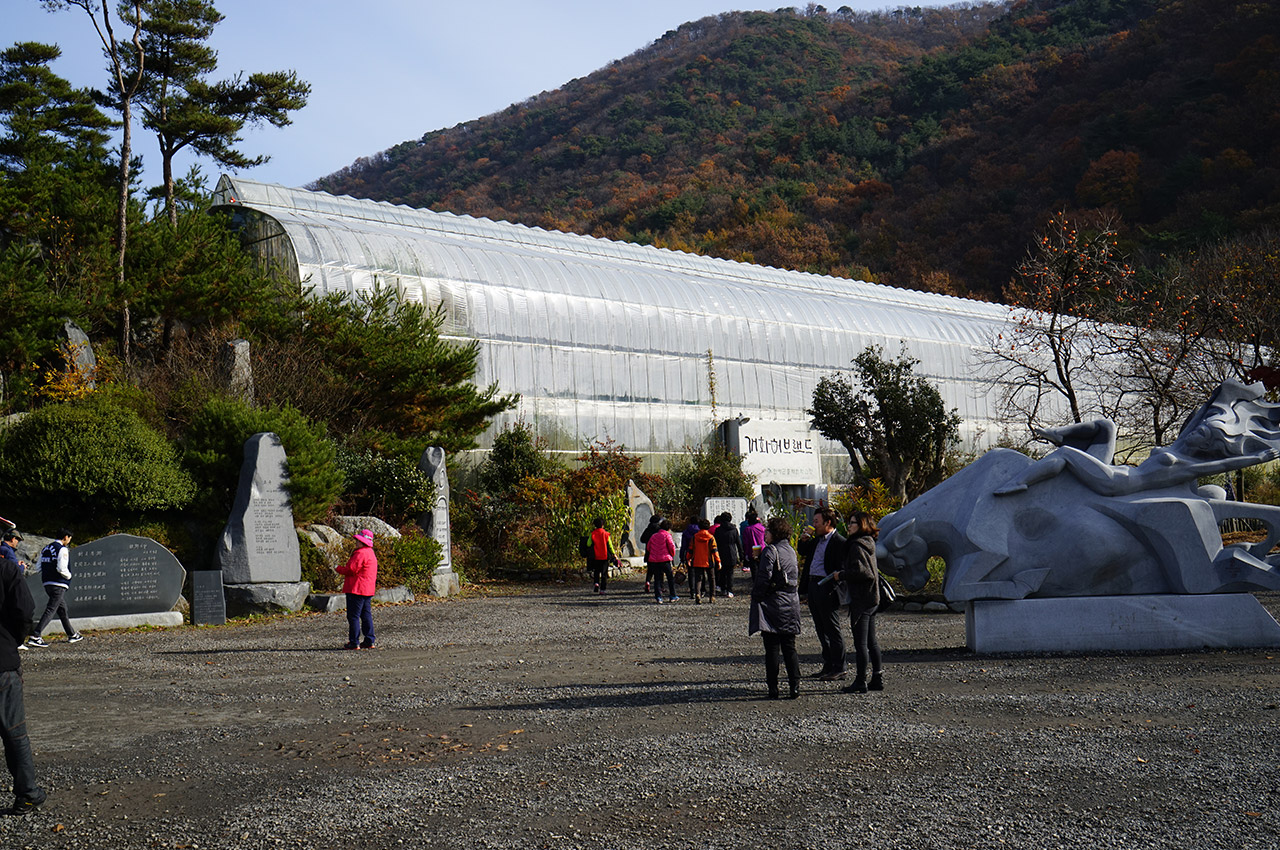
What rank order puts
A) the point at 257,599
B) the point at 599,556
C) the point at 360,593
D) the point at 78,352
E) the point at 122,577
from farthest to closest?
1. the point at 78,352
2. the point at 599,556
3. the point at 257,599
4. the point at 122,577
5. the point at 360,593

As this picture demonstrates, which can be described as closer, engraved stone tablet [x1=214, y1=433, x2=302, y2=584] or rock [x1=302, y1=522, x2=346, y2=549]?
engraved stone tablet [x1=214, y1=433, x2=302, y2=584]

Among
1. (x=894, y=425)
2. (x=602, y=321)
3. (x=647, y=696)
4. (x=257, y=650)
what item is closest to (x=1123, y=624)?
(x=647, y=696)

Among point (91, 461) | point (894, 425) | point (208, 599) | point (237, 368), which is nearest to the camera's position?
point (208, 599)

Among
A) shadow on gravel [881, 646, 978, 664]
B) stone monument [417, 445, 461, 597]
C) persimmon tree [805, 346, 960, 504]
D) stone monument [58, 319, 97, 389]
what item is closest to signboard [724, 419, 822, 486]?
persimmon tree [805, 346, 960, 504]

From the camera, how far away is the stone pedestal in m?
10.7

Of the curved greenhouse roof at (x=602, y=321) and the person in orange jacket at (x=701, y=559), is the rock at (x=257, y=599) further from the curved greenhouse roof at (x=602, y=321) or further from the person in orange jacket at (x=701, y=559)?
the curved greenhouse roof at (x=602, y=321)

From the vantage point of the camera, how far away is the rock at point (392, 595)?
1900 centimetres

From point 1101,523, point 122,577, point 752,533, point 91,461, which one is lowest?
point 122,577

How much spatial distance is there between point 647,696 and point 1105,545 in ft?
17.9

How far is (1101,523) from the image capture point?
11.2 meters

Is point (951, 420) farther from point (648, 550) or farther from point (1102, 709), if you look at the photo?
point (1102, 709)

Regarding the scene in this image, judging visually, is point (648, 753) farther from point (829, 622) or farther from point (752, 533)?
point (752, 533)

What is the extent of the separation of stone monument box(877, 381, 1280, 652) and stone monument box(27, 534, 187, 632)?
1074 cm

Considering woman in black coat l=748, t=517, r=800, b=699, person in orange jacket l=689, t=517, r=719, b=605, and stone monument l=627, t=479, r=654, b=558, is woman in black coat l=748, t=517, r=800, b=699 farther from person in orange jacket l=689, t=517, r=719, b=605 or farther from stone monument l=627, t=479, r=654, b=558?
stone monument l=627, t=479, r=654, b=558
